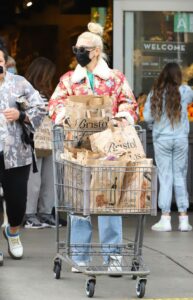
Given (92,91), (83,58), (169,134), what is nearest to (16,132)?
(92,91)

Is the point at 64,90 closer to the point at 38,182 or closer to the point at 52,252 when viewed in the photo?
the point at 52,252

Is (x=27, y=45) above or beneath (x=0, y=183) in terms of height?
above

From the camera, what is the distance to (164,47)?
486 inches

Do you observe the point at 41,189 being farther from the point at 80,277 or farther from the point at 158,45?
the point at 158,45

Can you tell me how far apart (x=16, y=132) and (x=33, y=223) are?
8.26 ft

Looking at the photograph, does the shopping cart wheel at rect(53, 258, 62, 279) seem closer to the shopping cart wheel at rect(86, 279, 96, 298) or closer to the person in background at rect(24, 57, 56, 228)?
the shopping cart wheel at rect(86, 279, 96, 298)

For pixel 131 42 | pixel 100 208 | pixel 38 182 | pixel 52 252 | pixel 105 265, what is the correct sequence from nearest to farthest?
pixel 100 208, pixel 105 265, pixel 52 252, pixel 38 182, pixel 131 42

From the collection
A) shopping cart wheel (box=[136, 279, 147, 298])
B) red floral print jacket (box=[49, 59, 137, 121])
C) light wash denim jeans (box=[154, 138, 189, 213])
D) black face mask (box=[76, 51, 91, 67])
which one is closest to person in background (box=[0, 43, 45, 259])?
red floral print jacket (box=[49, 59, 137, 121])

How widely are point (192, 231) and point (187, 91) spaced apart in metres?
1.58

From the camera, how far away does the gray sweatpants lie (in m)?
9.91

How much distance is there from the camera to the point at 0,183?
7.81 meters

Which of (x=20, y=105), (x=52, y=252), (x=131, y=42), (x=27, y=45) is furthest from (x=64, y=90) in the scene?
(x=27, y=45)

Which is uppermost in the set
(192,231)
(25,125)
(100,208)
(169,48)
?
(169,48)

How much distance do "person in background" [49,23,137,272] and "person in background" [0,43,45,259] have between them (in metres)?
0.40
